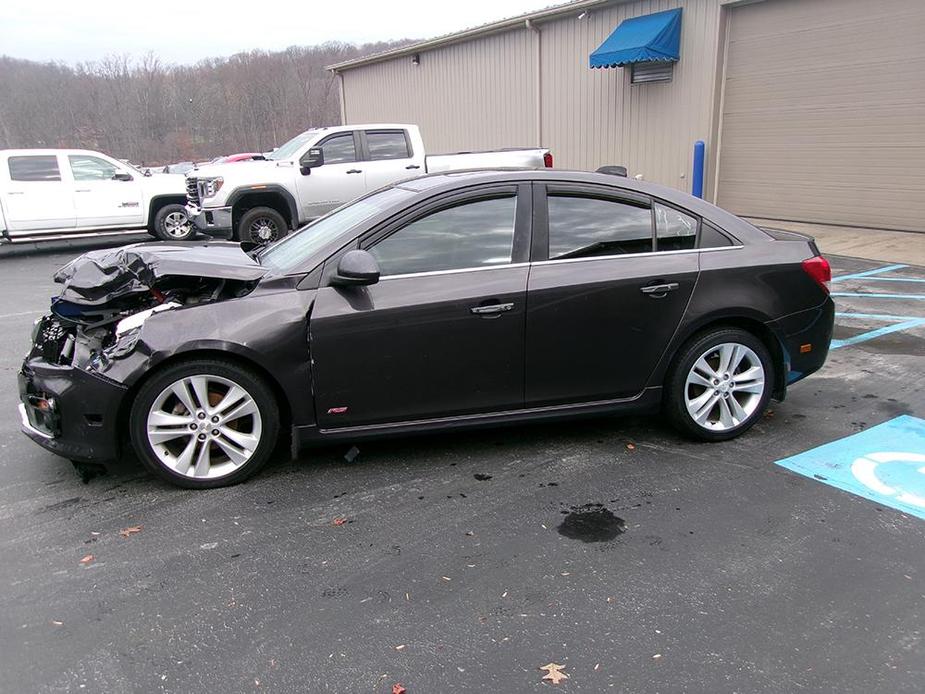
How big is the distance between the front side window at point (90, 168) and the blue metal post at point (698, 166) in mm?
11055

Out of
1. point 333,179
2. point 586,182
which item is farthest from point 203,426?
point 333,179

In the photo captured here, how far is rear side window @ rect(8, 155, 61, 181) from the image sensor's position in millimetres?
12273

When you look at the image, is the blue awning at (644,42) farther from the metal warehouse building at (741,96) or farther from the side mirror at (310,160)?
the side mirror at (310,160)

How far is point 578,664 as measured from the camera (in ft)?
8.18

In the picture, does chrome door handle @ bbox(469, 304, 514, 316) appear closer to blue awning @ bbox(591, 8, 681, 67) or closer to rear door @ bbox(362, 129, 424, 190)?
rear door @ bbox(362, 129, 424, 190)

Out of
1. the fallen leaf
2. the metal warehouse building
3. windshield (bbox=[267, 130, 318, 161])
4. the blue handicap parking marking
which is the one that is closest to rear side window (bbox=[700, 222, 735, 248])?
the blue handicap parking marking

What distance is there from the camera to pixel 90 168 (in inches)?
506

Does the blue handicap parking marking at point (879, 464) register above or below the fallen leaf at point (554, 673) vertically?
below

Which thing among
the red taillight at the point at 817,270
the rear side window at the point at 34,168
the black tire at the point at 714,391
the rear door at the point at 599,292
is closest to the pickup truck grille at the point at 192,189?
the rear side window at the point at 34,168

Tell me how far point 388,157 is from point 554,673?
1098 centimetres

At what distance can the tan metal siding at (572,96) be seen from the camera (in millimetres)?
14438

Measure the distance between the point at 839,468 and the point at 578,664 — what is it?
7.44 ft

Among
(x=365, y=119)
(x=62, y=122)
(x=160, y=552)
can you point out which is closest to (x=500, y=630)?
(x=160, y=552)

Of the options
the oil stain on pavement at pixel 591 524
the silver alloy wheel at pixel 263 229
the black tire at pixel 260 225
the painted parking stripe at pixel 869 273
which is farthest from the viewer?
the silver alloy wheel at pixel 263 229
